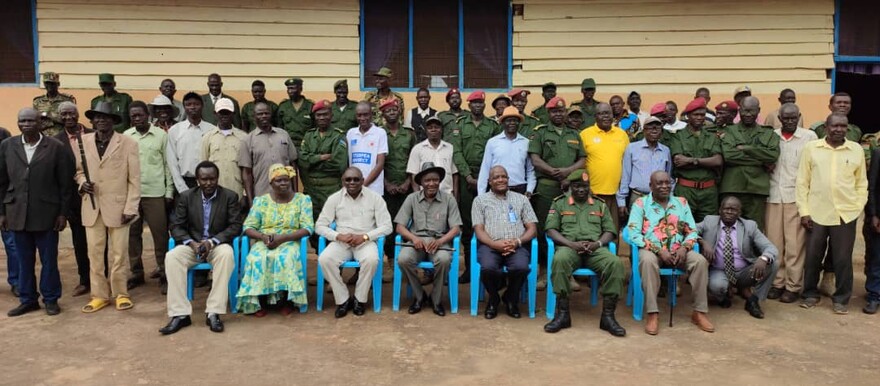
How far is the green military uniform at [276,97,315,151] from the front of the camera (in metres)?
7.57

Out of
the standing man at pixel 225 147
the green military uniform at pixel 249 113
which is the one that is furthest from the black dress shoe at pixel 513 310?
the green military uniform at pixel 249 113

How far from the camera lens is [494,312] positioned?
5.55 meters

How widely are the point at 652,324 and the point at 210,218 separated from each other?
3.78 m

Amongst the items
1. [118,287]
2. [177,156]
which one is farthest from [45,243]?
[177,156]

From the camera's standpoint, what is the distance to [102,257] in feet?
19.2

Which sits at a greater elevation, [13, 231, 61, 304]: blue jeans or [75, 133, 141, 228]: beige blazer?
[75, 133, 141, 228]: beige blazer

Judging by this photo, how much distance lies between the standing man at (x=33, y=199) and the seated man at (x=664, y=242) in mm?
4911

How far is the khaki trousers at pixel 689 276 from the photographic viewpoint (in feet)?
17.5

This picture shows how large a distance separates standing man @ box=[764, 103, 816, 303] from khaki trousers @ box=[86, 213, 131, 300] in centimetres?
593

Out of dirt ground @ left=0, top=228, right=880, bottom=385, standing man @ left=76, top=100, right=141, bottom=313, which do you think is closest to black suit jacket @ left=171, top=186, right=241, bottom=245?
standing man @ left=76, top=100, right=141, bottom=313

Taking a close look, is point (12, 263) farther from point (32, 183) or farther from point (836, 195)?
point (836, 195)

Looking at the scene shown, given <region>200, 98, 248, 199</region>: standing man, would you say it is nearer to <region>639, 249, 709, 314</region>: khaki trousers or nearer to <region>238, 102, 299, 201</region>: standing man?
<region>238, 102, 299, 201</region>: standing man

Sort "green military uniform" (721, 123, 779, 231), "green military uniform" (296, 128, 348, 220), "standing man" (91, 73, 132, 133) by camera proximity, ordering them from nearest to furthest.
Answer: "green military uniform" (721, 123, 779, 231) → "green military uniform" (296, 128, 348, 220) → "standing man" (91, 73, 132, 133)

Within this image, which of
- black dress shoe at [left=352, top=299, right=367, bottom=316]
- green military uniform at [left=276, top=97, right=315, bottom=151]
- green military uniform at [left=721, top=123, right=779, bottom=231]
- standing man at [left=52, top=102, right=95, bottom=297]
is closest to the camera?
black dress shoe at [left=352, top=299, right=367, bottom=316]
